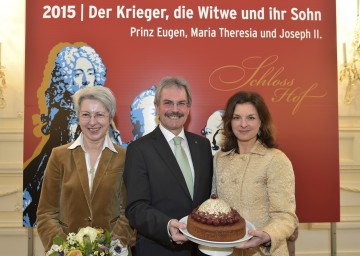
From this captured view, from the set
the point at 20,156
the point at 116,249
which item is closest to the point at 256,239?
the point at 116,249

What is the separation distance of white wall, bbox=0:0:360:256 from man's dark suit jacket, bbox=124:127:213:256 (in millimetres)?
2317

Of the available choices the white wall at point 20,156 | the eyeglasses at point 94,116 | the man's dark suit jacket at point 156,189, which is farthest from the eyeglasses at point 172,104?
the white wall at point 20,156

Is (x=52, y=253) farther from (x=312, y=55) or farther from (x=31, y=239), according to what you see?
(x=312, y=55)

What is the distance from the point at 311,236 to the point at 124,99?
9.72ft

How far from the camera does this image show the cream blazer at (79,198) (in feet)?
7.04

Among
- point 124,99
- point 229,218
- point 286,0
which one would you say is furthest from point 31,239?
point 286,0

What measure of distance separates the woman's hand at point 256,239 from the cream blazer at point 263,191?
49mm

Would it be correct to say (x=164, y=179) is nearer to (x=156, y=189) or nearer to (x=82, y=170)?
(x=156, y=189)

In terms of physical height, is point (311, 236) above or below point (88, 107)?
below

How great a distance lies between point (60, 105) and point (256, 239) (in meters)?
2.04

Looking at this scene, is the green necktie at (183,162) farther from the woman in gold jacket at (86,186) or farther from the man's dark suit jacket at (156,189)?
the woman in gold jacket at (86,186)

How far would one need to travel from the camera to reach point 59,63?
9.82 feet

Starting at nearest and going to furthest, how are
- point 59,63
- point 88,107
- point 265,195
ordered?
point 265,195 → point 88,107 → point 59,63

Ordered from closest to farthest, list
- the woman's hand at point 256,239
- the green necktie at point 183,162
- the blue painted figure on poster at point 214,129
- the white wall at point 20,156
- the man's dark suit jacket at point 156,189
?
the woman's hand at point 256,239
the man's dark suit jacket at point 156,189
the green necktie at point 183,162
the blue painted figure on poster at point 214,129
the white wall at point 20,156
